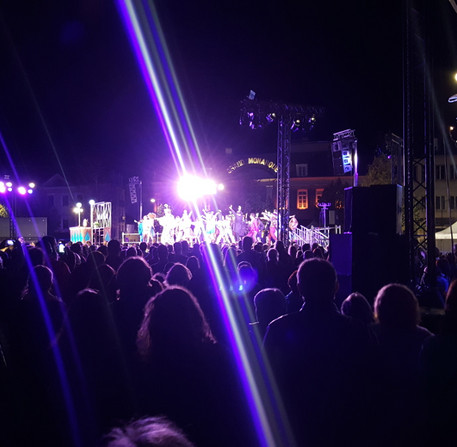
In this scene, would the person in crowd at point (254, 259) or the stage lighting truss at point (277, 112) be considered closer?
the person in crowd at point (254, 259)

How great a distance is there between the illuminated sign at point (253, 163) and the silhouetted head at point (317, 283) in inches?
1629

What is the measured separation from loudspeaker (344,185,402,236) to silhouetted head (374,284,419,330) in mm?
4240

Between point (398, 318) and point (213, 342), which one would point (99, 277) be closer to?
point (213, 342)

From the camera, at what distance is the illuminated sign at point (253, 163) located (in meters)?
44.0

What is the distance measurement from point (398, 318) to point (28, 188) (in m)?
23.7

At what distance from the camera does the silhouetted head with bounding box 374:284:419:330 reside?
2.91 metres

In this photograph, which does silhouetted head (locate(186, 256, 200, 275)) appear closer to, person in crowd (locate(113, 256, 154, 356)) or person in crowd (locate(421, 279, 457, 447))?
person in crowd (locate(113, 256, 154, 356))

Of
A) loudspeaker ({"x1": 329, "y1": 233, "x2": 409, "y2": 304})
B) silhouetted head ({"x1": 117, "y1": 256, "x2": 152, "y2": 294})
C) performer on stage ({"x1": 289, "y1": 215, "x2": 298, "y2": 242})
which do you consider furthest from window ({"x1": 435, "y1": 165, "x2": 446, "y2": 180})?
silhouetted head ({"x1": 117, "y1": 256, "x2": 152, "y2": 294})

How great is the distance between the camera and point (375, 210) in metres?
7.14

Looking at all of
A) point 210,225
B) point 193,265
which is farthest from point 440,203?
point 193,265

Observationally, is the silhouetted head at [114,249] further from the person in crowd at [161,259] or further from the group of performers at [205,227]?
the group of performers at [205,227]

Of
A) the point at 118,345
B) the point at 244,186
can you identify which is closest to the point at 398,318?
the point at 118,345

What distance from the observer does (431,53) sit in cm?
865

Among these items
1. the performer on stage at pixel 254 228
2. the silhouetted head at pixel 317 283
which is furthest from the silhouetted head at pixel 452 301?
the performer on stage at pixel 254 228
